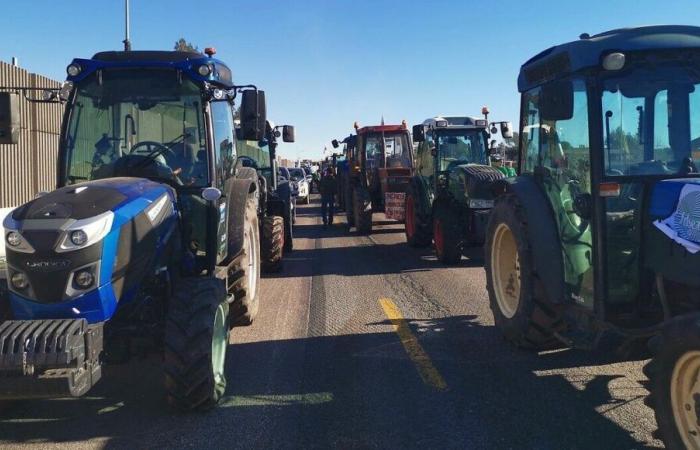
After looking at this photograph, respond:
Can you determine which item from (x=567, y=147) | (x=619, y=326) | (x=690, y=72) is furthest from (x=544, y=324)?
(x=690, y=72)

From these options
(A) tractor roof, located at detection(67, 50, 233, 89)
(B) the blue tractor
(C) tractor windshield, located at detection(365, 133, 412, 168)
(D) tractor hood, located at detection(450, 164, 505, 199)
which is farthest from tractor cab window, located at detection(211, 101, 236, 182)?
(C) tractor windshield, located at detection(365, 133, 412, 168)

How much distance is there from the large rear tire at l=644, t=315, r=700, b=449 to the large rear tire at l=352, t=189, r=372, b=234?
39.6ft

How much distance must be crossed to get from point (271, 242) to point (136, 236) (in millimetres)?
5133

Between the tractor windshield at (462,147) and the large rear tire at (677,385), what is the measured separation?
8667 millimetres

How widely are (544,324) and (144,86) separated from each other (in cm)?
395

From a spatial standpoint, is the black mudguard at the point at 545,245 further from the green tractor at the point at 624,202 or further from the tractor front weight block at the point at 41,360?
the tractor front weight block at the point at 41,360

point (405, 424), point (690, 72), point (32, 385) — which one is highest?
point (690, 72)

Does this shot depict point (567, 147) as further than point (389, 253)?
No

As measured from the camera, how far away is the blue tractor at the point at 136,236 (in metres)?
3.79

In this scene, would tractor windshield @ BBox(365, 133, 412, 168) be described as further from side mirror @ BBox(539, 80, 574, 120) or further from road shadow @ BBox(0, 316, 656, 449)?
side mirror @ BBox(539, 80, 574, 120)

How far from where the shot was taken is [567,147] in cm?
472

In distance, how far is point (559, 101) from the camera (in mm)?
4184

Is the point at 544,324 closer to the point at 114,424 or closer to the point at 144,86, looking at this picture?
the point at 114,424

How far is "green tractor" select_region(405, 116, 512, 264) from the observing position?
10.1 m
